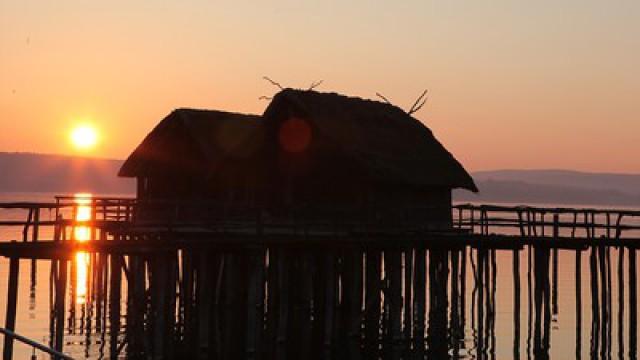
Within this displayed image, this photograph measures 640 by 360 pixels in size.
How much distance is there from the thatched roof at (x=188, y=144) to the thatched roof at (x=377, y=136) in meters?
1.71

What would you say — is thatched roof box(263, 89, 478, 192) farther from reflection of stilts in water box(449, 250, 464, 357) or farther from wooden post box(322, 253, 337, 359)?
wooden post box(322, 253, 337, 359)

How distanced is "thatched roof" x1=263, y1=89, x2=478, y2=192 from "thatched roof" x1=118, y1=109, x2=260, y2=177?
1.71 meters

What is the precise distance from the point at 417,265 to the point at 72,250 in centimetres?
1264

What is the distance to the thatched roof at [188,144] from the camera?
32.8 meters

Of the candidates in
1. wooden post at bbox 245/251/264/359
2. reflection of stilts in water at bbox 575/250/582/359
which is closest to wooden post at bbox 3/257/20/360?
wooden post at bbox 245/251/264/359

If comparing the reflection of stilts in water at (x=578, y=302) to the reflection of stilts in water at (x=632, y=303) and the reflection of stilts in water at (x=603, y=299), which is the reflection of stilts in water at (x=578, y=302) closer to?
the reflection of stilts in water at (x=603, y=299)

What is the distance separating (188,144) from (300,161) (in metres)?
3.76

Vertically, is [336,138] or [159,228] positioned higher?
[336,138]

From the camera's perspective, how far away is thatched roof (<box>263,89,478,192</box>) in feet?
103

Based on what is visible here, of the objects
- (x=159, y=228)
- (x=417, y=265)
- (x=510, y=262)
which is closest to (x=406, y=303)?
(x=417, y=265)

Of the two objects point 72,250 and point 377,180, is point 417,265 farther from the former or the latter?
point 72,250

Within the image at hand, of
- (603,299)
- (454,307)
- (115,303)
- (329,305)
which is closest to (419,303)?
(454,307)

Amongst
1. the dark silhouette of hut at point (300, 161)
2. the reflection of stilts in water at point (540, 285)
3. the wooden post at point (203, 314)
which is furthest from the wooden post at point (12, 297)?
the reflection of stilts in water at point (540, 285)

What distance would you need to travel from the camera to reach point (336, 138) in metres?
31.3
